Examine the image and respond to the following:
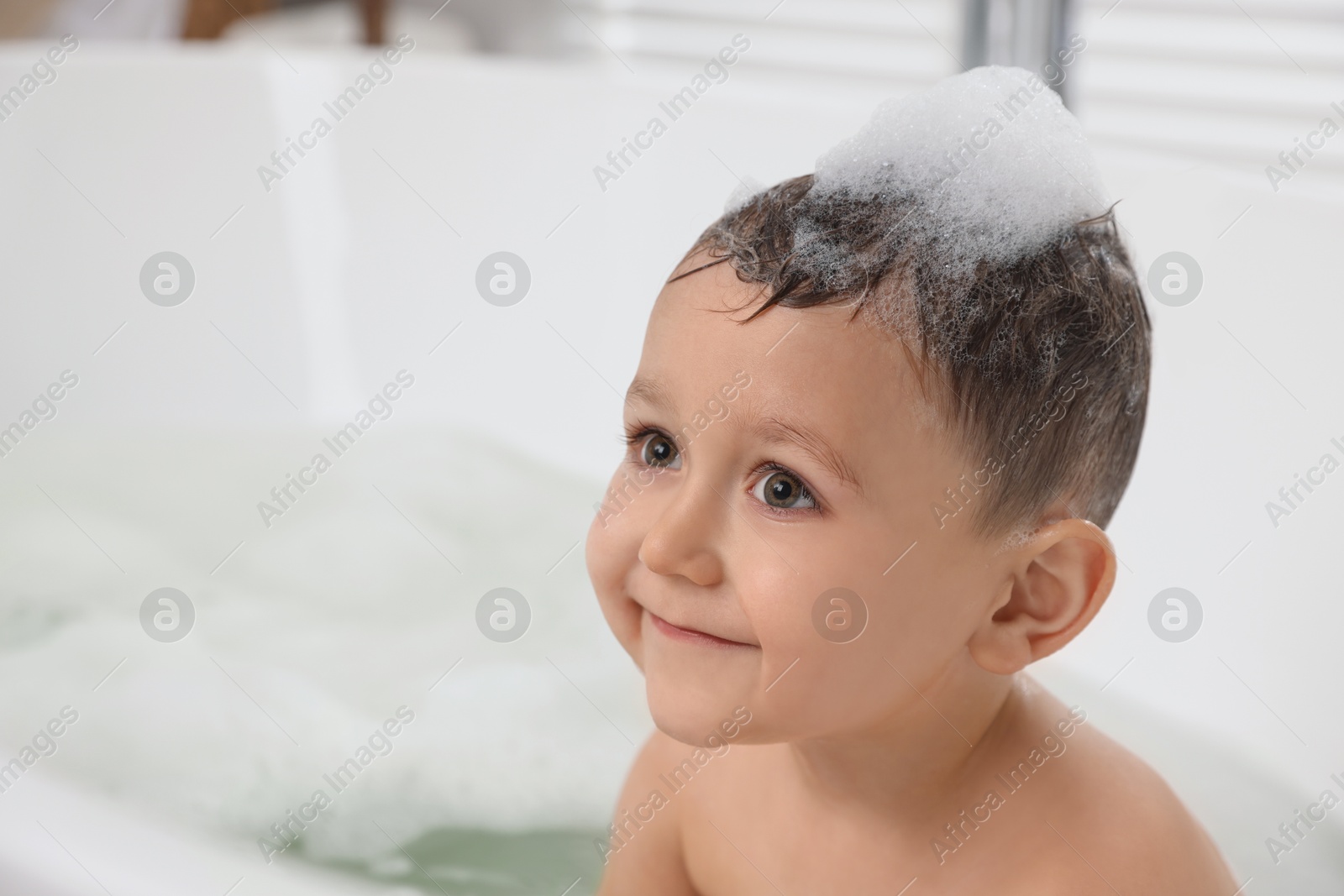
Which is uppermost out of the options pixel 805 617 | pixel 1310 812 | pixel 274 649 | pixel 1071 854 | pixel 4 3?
pixel 4 3

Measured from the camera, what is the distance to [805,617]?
1.98 feet

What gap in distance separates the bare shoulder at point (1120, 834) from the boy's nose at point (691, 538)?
23 cm

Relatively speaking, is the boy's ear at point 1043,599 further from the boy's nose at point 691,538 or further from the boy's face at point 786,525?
the boy's nose at point 691,538

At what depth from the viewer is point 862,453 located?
1.96 ft

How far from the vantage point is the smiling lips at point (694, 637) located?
624mm

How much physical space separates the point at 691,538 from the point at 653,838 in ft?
1.00

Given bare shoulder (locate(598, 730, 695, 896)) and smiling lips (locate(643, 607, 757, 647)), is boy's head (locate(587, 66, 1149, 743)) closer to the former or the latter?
smiling lips (locate(643, 607, 757, 647))

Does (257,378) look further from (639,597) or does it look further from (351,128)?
(639,597)

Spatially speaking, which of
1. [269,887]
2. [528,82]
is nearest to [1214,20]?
[528,82]

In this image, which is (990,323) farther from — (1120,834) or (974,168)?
(1120,834)

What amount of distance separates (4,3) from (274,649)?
1642 mm

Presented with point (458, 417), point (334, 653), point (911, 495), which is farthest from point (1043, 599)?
point (458, 417)

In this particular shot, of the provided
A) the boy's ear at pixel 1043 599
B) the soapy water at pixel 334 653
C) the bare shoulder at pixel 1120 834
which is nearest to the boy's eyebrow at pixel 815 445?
the boy's ear at pixel 1043 599

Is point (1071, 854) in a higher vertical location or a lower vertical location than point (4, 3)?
lower
